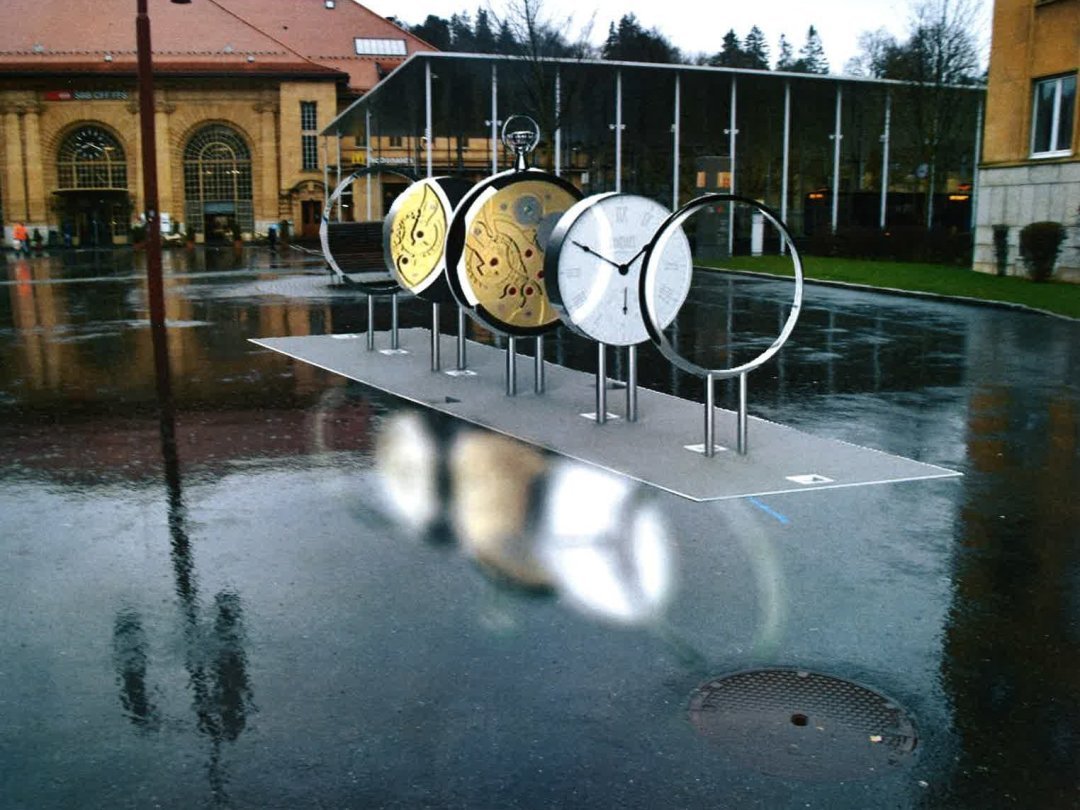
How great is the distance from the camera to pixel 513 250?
12.9 m

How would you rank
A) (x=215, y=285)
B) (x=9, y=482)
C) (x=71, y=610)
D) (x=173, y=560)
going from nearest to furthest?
(x=71, y=610)
(x=173, y=560)
(x=9, y=482)
(x=215, y=285)

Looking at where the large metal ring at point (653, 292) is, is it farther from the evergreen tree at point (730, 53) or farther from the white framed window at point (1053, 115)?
the evergreen tree at point (730, 53)

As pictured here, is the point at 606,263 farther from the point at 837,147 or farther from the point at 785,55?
the point at 785,55

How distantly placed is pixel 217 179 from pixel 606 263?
70.6 m

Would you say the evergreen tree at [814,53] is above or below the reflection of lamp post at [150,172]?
above

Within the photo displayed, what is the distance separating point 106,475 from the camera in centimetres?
924

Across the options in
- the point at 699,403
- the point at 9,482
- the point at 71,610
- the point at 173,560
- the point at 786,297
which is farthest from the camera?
the point at 786,297

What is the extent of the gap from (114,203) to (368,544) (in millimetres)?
73871

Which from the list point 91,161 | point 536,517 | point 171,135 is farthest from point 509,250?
point 91,161

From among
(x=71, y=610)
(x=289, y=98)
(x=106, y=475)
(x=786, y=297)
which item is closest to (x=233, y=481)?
(x=106, y=475)

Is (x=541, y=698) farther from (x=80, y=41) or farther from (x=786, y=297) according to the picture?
(x=80, y=41)

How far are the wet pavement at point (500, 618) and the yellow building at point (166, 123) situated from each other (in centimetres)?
6686

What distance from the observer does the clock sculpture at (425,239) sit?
14430mm

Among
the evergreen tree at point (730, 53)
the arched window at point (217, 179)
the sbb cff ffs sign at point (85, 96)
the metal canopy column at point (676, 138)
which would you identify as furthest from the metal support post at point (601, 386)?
the evergreen tree at point (730, 53)
